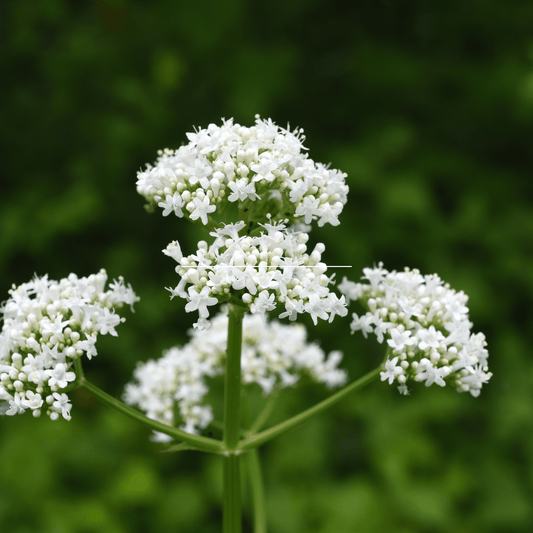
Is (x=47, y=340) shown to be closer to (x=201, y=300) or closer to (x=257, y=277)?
(x=201, y=300)

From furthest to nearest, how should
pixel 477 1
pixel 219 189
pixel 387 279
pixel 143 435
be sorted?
pixel 477 1 < pixel 143 435 < pixel 387 279 < pixel 219 189

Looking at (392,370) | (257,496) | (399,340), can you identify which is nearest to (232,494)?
(257,496)

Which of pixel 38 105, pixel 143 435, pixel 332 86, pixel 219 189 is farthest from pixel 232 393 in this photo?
pixel 38 105

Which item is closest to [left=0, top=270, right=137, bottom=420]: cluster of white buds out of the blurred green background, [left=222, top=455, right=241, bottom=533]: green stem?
[left=222, top=455, right=241, bottom=533]: green stem

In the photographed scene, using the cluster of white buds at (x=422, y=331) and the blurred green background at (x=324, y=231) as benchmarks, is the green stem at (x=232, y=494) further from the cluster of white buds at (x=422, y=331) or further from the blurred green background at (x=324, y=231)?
the blurred green background at (x=324, y=231)

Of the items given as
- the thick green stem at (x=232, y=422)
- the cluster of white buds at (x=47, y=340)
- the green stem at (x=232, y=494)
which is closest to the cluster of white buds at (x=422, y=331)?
the thick green stem at (x=232, y=422)

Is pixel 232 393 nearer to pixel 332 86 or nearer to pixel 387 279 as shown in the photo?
pixel 387 279

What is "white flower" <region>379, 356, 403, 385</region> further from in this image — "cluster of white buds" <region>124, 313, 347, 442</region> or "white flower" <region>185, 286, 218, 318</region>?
"cluster of white buds" <region>124, 313, 347, 442</region>
